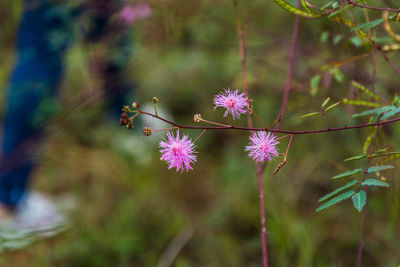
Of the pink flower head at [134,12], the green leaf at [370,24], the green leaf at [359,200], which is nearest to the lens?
the green leaf at [359,200]

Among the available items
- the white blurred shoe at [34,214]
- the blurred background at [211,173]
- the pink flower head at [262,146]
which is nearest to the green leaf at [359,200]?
the pink flower head at [262,146]

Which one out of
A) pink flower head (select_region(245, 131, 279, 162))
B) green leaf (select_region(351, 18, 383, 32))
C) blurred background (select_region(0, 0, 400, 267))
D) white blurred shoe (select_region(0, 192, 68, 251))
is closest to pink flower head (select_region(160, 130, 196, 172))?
pink flower head (select_region(245, 131, 279, 162))

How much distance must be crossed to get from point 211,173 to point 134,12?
854mm

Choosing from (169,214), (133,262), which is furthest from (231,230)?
(133,262)

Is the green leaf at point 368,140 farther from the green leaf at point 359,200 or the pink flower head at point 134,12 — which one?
the pink flower head at point 134,12

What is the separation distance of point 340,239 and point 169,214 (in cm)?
67

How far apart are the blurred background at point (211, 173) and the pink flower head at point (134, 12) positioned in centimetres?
4

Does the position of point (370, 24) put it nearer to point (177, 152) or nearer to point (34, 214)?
point (177, 152)

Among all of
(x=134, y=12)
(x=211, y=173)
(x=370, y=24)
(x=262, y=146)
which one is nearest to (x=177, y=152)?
(x=262, y=146)

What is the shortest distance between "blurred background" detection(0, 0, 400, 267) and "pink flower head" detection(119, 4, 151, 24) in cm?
4

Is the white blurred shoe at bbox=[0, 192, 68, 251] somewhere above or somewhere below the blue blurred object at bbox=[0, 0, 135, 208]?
below

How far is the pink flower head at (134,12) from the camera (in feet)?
5.26

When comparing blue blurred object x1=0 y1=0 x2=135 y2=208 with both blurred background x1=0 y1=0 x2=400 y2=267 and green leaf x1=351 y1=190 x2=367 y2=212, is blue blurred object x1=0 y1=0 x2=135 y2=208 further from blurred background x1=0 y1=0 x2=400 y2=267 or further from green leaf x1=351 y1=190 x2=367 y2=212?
green leaf x1=351 y1=190 x2=367 y2=212

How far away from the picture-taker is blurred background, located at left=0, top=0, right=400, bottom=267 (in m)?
1.36
